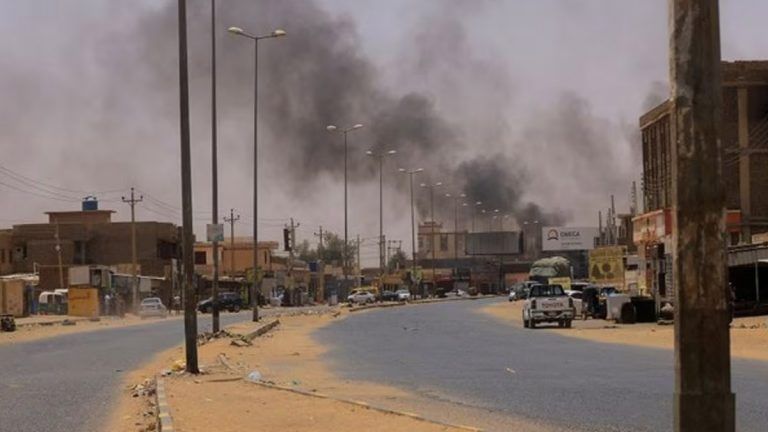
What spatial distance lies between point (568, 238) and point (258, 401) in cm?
12233

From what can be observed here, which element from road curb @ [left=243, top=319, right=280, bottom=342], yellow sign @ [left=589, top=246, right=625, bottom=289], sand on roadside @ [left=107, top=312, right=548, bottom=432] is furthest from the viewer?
yellow sign @ [left=589, top=246, right=625, bottom=289]

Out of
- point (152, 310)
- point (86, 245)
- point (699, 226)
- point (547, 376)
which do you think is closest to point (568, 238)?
point (86, 245)

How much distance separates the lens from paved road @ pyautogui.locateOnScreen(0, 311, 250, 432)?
13.9 metres

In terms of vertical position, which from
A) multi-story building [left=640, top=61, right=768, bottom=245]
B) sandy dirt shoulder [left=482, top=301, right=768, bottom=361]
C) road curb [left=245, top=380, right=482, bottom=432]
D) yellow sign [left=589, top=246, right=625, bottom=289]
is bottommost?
sandy dirt shoulder [left=482, top=301, right=768, bottom=361]

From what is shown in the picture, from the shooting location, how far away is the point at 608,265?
6406cm

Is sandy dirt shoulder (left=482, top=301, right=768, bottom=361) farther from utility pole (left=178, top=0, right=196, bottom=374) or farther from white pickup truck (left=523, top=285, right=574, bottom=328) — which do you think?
utility pole (left=178, top=0, right=196, bottom=374)

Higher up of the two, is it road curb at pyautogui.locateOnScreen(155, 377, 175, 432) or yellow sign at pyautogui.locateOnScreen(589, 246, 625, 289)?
yellow sign at pyautogui.locateOnScreen(589, 246, 625, 289)

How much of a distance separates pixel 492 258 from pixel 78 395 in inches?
5833

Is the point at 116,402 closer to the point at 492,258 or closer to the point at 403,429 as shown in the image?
the point at 403,429

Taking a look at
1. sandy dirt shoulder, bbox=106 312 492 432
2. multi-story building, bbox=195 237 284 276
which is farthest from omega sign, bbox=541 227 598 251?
sandy dirt shoulder, bbox=106 312 492 432

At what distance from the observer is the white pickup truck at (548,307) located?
138ft

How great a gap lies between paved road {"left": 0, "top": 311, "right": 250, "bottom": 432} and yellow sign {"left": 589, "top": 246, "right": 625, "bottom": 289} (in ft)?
111

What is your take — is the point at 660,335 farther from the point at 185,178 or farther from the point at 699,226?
the point at 699,226

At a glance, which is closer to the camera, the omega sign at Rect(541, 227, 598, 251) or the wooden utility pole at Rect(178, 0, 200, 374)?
the wooden utility pole at Rect(178, 0, 200, 374)
